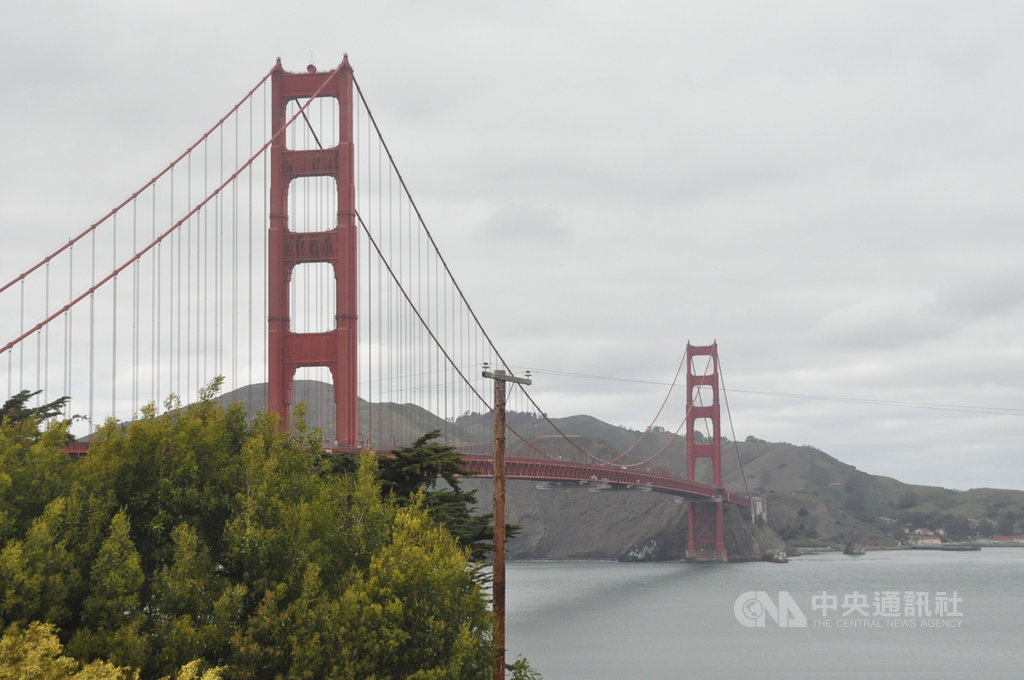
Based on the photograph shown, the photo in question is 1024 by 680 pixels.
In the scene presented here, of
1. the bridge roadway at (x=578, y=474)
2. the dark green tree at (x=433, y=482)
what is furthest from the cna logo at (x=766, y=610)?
the dark green tree at (x=433, y=482)

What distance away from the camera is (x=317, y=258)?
5169 cm

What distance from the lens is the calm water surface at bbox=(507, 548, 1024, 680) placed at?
48.7 meters

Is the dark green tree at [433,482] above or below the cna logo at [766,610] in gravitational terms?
above

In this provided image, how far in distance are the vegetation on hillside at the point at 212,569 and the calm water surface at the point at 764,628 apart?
74.7ft

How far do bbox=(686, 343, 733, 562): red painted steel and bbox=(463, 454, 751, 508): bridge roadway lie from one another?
11559 mm

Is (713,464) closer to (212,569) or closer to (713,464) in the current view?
(713,464)

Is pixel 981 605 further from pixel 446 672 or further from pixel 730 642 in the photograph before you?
pixel 446 672

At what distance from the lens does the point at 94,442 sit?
24531 mm

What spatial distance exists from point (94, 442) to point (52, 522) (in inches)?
125

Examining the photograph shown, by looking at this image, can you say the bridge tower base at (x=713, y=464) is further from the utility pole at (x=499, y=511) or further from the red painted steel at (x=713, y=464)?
the utility pole at (x=499, y=511)

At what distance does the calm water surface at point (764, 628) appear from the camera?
160 feet

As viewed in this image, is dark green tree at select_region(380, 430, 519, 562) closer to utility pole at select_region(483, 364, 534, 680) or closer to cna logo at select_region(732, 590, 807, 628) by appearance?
utility pole at select_region(483, 364, 534, 680)

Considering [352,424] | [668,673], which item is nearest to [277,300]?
[352,424]

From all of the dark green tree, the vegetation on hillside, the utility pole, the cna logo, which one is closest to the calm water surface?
the cna logo
